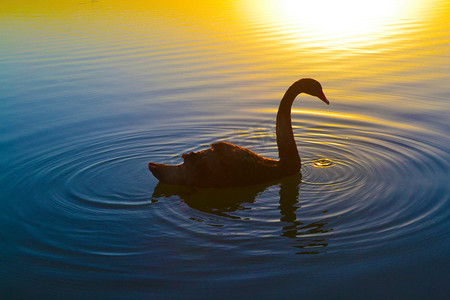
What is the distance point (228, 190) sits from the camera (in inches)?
281

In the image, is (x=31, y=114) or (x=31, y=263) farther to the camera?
(x=31, y=114)

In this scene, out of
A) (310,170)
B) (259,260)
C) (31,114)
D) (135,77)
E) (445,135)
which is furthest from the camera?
(135,77)

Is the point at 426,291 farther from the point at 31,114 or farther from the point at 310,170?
the point at 31,114

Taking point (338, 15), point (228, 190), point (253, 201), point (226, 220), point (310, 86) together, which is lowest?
point (226, 220)

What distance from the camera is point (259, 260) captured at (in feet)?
17.7

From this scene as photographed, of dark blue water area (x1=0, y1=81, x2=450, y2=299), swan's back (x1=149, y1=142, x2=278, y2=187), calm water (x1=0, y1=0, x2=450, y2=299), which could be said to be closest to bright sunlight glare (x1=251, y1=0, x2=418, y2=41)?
calm water (x1=0, y1=0, x2=450, y2=299)

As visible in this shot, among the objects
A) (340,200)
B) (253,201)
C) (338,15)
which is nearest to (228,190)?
(253,201)

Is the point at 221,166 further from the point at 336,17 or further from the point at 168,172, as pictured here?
the point at 336,17

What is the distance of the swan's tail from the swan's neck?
1311 millimetres

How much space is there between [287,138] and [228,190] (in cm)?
108

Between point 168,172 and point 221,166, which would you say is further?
point 168,172

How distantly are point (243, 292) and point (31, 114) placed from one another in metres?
7.51

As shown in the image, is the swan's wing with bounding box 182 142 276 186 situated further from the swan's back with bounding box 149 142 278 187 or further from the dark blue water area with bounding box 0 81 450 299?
the dark blue water area with bounding box 0 81 450 299

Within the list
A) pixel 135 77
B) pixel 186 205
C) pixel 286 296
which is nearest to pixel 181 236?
pixel 186 205
